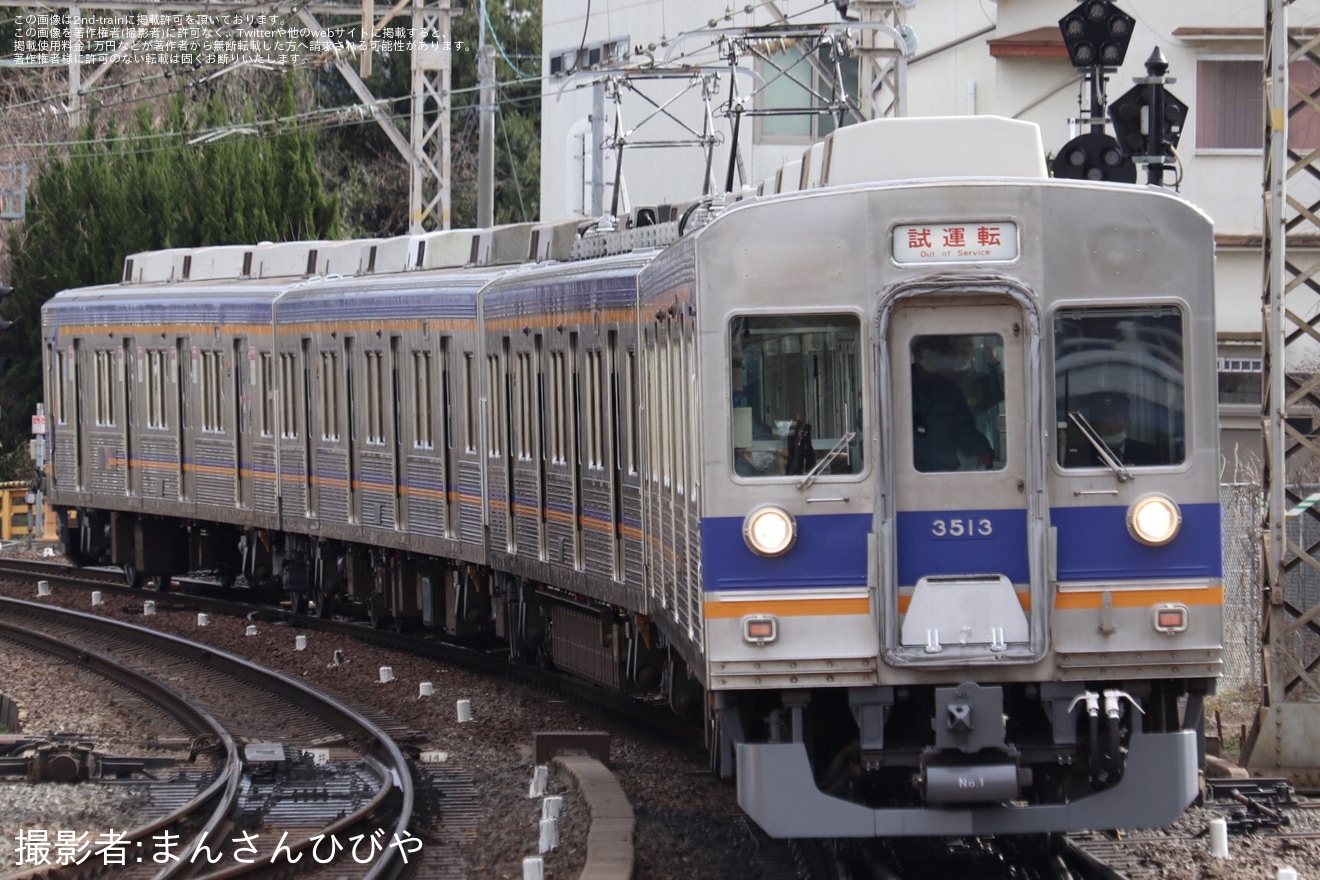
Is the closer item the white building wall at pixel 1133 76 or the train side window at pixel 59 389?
the white building wall at pixel 1133 76

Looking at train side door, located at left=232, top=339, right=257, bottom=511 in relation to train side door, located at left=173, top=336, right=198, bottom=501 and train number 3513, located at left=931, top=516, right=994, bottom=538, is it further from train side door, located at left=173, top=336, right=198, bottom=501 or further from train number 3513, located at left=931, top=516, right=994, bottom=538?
train number 3513, located at left=931, top=516, right=994, bottom=538

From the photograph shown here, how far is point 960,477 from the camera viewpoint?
757 centimetres

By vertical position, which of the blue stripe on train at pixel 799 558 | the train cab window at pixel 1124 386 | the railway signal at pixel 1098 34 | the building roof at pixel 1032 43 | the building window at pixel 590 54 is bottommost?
the blue stripe on train at pixel 799 558

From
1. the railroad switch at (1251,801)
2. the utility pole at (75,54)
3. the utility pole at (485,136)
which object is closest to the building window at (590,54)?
the utility pole at (485,136)

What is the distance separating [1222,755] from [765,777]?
4.78 metres

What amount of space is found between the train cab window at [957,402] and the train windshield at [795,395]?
0.23m

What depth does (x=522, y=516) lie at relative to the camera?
14.0 metres

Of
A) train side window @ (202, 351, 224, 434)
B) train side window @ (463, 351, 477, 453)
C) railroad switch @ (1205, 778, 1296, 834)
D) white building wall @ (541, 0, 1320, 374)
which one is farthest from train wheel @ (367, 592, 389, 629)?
railroad switch @ (1205, 778, 1296, 834)

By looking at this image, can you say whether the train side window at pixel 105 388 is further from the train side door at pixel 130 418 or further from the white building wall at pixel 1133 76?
the white building wall at pixel 1133 76

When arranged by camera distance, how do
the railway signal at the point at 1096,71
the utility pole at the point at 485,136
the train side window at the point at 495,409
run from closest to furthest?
the railway signal at the point at 1096,71 < the train side window at the point at 495,409 < the utility pole at the point at 485,136

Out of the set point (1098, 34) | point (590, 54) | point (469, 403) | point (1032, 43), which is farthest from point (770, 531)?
point (590, 54)

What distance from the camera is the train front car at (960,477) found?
7.52 meters

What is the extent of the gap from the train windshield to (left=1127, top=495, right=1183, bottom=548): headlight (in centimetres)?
99

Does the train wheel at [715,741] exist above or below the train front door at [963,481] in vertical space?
below
